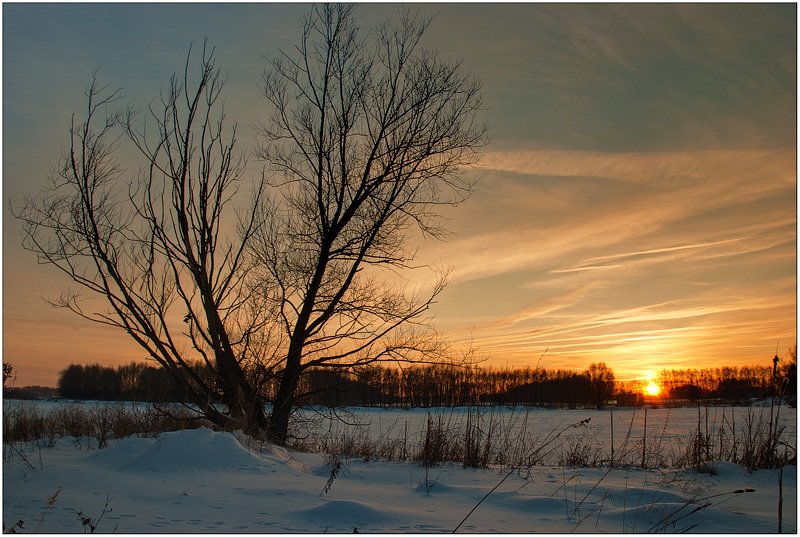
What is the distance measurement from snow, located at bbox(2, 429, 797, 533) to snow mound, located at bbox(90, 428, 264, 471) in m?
0.01

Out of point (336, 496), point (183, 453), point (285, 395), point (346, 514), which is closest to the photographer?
point (346, 514)

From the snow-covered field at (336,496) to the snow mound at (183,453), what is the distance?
1 cm

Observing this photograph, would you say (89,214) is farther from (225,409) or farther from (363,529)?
(363,529)

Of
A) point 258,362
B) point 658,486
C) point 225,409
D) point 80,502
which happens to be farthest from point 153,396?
point 658,486

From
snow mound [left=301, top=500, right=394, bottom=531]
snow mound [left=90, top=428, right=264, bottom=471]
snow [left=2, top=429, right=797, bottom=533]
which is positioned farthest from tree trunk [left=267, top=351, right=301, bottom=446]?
snow mound [left=301, top=500, right=394, bottom=531]

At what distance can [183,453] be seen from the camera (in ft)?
18.7

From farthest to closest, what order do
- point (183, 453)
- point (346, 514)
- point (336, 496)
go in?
1. point (183, 453)
2. point (336, 496)
3. point (346, 514)

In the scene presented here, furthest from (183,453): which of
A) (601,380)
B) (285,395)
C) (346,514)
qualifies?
(601,380)

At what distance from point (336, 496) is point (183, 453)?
1912mm

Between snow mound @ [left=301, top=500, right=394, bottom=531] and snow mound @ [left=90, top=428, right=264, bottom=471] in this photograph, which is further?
snow mound @ [left=90, top=428, right=264, bottom=471]

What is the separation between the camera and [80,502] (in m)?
3.91

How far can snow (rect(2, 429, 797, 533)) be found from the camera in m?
3.77

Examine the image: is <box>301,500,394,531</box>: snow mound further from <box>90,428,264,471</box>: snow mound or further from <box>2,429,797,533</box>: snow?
<box>90,428,264,471</box>: snow mound

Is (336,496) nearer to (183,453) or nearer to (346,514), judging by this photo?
(346,514)
